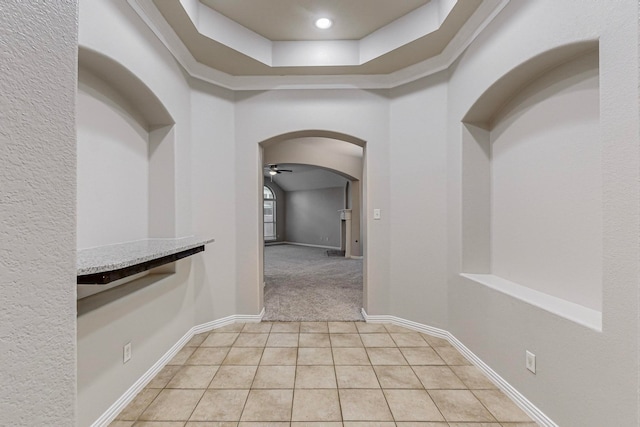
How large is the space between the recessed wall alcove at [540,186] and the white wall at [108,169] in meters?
2.78

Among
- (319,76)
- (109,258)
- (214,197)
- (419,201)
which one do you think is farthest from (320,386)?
(319,76)

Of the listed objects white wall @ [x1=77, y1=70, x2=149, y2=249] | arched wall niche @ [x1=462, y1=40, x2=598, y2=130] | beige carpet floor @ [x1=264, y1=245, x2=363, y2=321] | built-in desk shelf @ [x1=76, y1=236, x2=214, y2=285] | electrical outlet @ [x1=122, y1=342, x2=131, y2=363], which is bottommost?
beige carpet floor @ [x1=264, y1=245, x2=363, y2=321]

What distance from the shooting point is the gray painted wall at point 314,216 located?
950 cm

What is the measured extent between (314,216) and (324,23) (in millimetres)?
7890

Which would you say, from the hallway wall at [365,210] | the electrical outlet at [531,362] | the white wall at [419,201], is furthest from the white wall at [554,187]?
the white wall at [419,201]

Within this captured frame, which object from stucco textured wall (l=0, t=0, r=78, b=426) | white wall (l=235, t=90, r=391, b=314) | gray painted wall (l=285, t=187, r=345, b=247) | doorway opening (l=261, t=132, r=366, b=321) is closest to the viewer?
stucco textured wall (l=0, t=0, r=78, b=426)

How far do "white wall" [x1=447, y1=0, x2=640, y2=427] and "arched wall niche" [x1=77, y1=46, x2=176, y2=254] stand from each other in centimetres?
261

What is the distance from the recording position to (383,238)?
294 cm

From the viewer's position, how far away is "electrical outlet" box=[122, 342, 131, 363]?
1.75 metres

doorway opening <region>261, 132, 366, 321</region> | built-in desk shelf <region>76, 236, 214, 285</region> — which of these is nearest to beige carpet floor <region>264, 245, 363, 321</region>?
doorway opening <region>261, 132, 366, 321</region>

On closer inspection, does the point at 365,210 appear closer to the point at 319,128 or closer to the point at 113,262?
the point at 319,128

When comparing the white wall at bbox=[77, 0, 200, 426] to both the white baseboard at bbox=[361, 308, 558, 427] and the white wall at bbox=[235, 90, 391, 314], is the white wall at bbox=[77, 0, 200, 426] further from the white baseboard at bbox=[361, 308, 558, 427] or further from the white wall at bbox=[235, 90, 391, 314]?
the white baseboard at bbox=[361, 308, 558, 427]

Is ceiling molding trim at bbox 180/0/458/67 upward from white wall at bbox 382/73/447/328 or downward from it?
upward

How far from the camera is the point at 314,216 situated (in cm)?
1014
